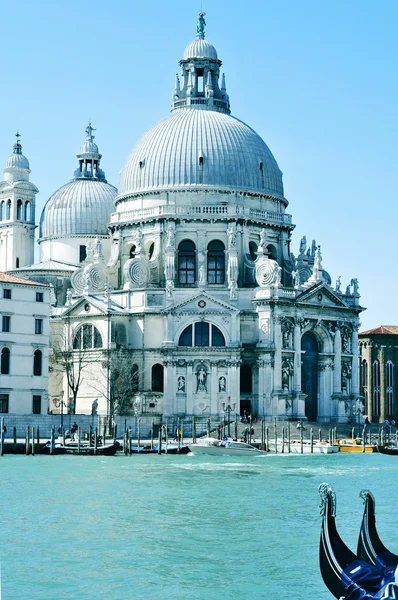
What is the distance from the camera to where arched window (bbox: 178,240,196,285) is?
70000 millimetres

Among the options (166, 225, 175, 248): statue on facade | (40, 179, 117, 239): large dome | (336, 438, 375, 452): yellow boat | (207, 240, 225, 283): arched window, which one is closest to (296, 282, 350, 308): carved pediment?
(207, 240, 225, 283): arched window

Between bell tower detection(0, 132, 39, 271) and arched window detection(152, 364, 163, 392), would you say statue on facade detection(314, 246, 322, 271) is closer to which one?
arched window detection(152, 364, 163, 392)

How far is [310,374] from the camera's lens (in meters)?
69.6

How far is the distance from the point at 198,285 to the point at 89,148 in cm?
1902

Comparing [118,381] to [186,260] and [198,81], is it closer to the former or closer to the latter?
[186,260]

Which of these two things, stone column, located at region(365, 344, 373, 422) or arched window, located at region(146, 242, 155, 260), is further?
stone column, located at region(365, 344, 373, 422)

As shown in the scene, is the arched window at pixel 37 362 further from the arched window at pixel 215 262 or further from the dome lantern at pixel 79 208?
the dome lantern at pixel 79 208

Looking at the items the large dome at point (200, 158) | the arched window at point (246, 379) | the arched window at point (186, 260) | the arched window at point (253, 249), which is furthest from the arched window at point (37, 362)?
the arched window at point (253, 249)

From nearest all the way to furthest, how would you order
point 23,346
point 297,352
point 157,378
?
1. point 23,346
2. point 157,378
3. point 297,352

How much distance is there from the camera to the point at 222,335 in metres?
66.1

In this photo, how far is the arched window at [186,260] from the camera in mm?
70000

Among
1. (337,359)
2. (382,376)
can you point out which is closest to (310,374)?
(337,359)

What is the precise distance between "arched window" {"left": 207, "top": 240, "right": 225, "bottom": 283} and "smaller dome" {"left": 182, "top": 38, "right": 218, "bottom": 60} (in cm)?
1252

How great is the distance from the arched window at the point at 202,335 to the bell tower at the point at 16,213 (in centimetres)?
1592
